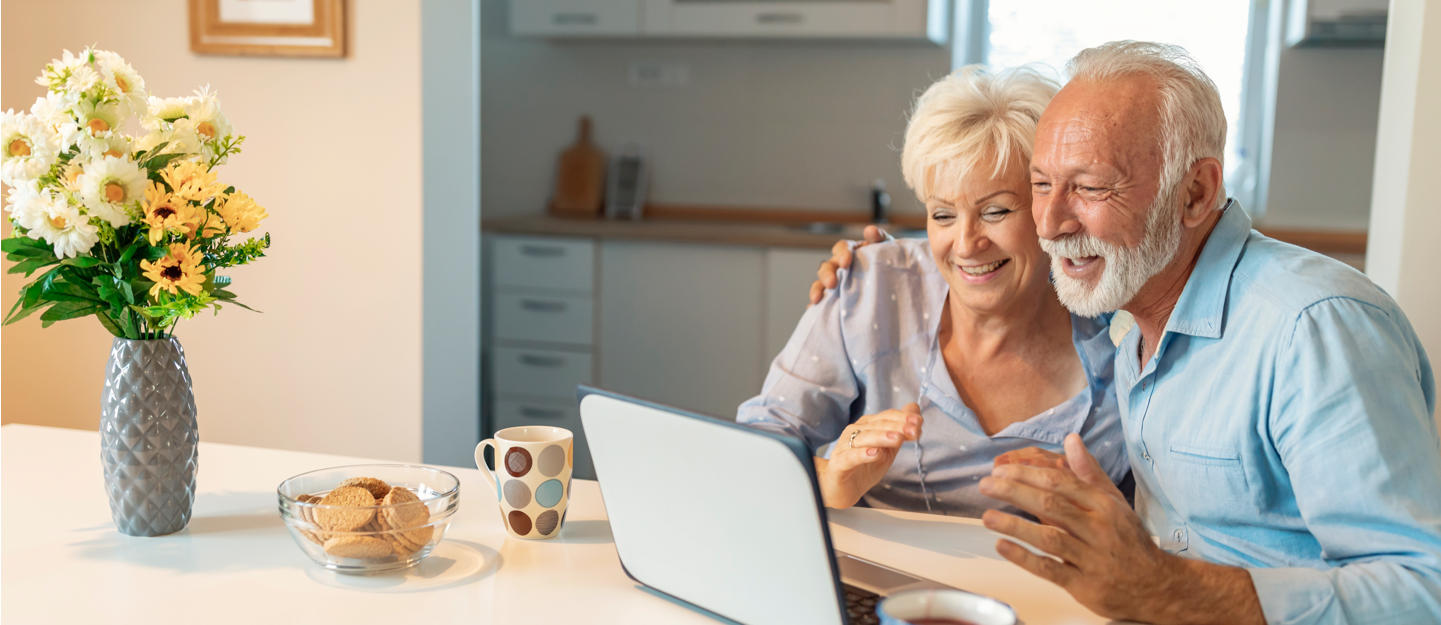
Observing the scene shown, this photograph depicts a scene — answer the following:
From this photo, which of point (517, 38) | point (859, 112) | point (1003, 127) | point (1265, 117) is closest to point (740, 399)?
point (859, 112)

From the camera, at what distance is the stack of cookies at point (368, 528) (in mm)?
1025

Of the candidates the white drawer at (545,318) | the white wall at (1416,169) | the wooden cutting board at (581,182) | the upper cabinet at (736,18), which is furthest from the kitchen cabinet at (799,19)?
the white wall at (1416,169)

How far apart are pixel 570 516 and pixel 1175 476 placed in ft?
2.29

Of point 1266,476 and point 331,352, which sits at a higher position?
point 1266,476

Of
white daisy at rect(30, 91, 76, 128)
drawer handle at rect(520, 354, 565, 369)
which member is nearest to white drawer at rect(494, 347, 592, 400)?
drawer handle at rect(520, 354, 565, 369)

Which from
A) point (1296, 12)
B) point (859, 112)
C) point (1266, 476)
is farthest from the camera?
point (859, 112)

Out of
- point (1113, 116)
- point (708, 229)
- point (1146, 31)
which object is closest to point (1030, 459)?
point (1113, 116)

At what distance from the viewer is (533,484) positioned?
1.14m

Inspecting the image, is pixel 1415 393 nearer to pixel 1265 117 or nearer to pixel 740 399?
pixel 740 399

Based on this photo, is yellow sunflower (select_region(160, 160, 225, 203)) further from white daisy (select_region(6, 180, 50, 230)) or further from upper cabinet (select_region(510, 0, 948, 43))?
upper cabinet (select_region(510, 0, 948, 43))

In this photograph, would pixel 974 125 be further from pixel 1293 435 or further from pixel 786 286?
pixel 786 286

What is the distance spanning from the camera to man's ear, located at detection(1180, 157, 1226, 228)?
1173 mm

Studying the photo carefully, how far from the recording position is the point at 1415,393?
39.4 inches

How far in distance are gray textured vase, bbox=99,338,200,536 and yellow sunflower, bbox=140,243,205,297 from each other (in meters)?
0.09
